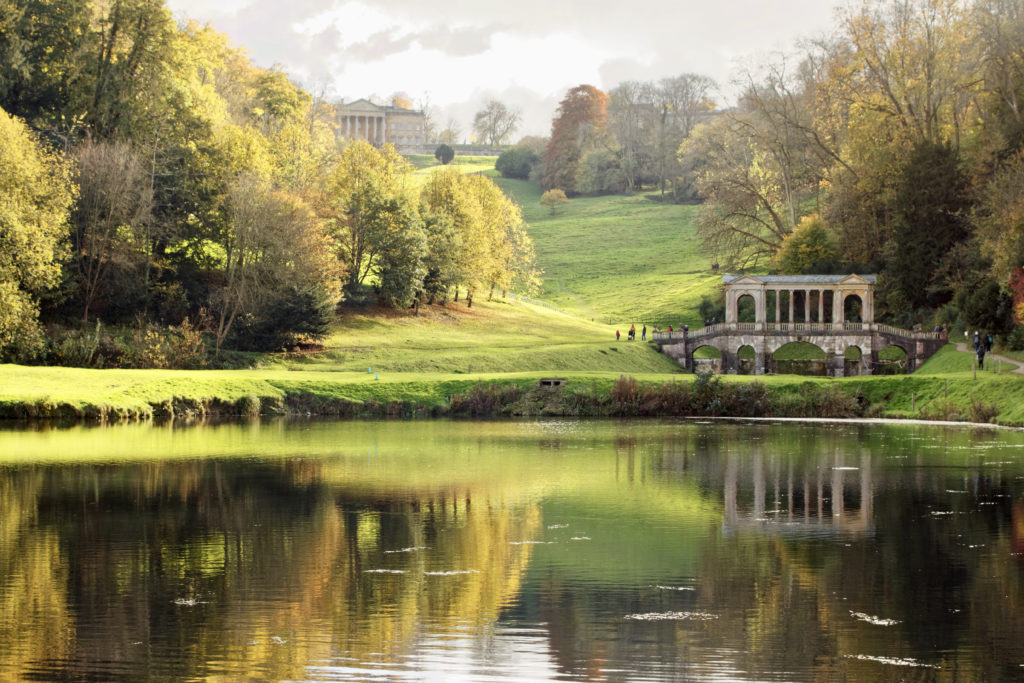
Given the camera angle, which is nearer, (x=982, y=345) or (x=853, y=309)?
(x=982, y=345)

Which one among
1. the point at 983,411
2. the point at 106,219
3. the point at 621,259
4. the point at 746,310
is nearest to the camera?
the point at 983,411

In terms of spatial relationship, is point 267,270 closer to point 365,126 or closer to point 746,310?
point 746,310

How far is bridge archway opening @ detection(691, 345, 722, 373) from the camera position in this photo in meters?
77.4

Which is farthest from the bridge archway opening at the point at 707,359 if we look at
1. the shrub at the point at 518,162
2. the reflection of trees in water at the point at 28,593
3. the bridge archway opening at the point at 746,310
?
the shrub at the point at 518,162

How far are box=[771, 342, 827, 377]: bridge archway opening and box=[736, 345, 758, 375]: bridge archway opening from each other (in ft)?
5.14

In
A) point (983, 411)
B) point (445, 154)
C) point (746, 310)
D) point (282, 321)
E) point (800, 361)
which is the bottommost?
point (983, 411)

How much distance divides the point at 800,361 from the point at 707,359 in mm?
6905

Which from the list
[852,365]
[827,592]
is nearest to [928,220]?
[852,365]

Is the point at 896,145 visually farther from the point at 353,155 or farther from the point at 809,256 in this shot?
the point at 353,155

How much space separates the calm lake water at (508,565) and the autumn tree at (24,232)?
64.8 feet

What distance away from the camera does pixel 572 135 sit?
16988 cm

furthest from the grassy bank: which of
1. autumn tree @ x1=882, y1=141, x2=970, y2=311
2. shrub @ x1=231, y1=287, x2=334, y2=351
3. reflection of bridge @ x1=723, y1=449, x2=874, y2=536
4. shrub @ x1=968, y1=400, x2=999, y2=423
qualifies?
autumn tree @ x1=882, y1=141, x2=970, y2=311

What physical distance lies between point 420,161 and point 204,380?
144 metres

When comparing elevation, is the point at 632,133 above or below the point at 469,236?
above
